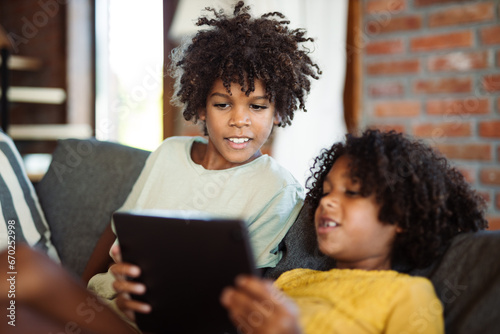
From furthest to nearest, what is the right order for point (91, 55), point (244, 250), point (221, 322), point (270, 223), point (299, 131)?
point (91, 55) → point (299, 131) → point (270, 223) → point (221, 322) → point (244, 250)

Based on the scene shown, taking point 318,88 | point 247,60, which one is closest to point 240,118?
point 247,60

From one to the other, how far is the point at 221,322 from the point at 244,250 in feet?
0.65

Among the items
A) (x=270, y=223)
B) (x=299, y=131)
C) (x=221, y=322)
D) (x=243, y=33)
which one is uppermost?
(x=243, y=33)

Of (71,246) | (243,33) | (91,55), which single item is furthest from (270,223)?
(91,55)

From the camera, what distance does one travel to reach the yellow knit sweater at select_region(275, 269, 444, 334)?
98 cm

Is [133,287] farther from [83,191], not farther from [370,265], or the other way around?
[83,191]

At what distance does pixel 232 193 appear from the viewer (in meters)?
1.44

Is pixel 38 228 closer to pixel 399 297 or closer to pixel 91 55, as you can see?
pixel 399 297

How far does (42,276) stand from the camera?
102 centimetres

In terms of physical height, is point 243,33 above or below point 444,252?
above

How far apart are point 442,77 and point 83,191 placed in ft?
4.88

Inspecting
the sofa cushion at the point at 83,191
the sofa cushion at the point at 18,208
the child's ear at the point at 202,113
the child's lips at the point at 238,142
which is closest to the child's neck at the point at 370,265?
the child's lips at the point at 238,142

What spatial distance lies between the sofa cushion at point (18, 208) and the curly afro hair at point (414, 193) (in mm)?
1077

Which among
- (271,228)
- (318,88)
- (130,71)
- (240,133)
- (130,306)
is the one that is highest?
(130,71)
